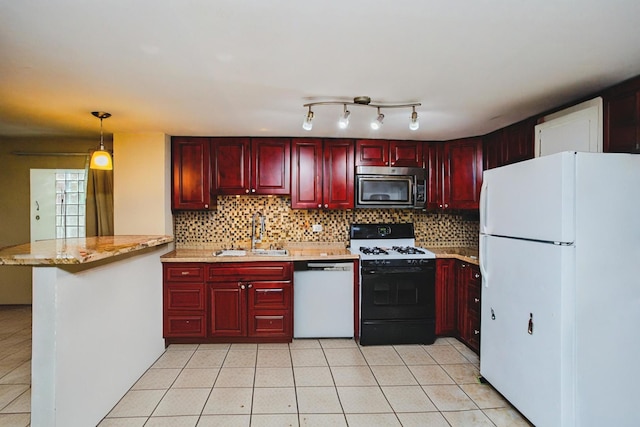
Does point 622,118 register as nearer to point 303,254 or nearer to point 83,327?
point 303,254

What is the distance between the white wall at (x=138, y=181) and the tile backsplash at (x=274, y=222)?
1.34 feet

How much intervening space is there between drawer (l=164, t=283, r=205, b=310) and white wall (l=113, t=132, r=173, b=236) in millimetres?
720

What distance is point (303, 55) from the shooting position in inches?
75.5

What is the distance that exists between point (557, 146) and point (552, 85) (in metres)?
0.56

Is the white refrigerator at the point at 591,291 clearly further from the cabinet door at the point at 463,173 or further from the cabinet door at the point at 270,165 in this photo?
the cabinet door at the point at 270,165

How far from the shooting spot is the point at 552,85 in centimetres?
238

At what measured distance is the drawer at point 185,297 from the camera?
11.8 feet

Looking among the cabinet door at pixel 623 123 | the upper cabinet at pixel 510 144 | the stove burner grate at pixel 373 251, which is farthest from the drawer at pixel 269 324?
the cabinet door at pixel 623 123

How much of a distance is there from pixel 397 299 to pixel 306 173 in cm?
167

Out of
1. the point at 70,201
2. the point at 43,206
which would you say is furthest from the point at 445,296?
the point at 43,206

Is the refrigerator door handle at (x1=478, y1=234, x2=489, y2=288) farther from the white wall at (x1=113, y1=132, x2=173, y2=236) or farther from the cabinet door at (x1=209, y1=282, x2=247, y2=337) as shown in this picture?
the white wall at (x1=113, y1=132, x2=173, y2=236)

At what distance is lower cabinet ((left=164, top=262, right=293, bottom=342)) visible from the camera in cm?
360

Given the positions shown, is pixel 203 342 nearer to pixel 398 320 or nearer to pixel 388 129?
pixel 398 320

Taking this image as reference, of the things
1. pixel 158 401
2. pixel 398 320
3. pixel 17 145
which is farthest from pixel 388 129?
pixel 17 145
